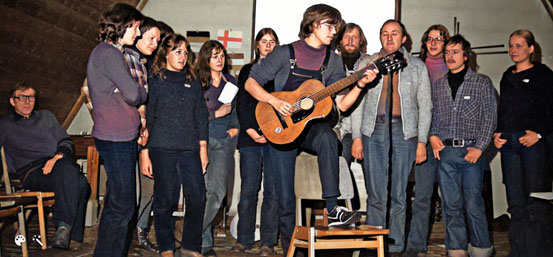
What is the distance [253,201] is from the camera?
4.12 m

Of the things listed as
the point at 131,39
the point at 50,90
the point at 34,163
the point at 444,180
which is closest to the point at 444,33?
the point at 444,180

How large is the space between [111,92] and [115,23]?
358 mm

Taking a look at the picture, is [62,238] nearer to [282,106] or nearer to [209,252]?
[209,252]

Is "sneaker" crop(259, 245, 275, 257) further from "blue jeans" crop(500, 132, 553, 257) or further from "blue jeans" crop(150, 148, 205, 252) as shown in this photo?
"blue jeans" crop(500, 132, 553, 257)

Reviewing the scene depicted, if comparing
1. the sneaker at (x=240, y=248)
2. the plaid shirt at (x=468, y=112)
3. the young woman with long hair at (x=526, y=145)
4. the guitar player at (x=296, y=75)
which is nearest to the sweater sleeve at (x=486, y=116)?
the plaid shirt at (x=468, y=112)

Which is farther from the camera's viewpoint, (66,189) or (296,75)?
(66,189)

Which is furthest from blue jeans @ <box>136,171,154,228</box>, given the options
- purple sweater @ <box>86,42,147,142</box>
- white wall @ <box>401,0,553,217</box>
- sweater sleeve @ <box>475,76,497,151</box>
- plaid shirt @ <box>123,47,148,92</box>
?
white wall @ <box>401,0,553,217</box>

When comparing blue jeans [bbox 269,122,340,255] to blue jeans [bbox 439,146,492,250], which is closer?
blue jeans [bbox 269,122,340,255]

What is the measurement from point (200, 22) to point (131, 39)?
3481 mm

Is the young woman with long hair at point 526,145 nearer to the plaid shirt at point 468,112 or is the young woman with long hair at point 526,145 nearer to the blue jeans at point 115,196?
the plaid shirt at point 468,112

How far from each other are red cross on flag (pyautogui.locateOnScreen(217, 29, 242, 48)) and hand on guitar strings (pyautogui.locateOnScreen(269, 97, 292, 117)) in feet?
10.6

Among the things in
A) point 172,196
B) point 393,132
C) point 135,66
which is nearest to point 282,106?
point 135,66

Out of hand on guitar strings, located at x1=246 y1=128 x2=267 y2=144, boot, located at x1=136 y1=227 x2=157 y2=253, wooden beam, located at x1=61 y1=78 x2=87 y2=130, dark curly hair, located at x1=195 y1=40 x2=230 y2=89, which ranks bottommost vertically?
boot, located at x1=136 y1=227 x2=157 y2=253

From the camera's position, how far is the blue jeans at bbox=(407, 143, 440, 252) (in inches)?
153
